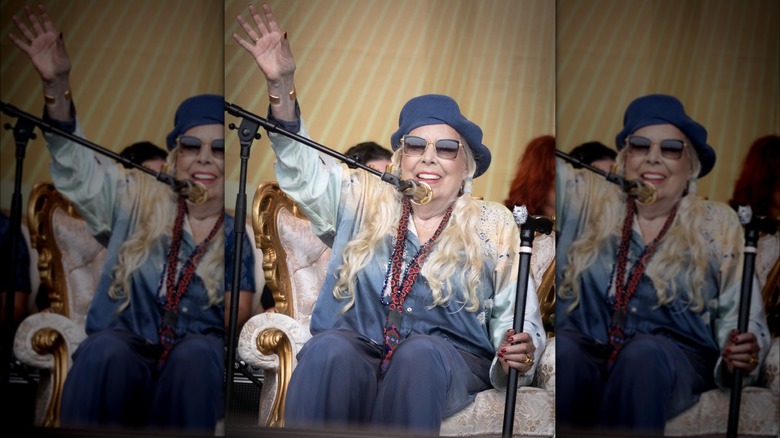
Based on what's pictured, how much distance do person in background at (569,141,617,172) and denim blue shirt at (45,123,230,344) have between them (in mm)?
1631

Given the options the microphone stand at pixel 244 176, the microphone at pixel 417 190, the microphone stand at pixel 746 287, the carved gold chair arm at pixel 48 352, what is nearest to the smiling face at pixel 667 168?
the microphone stand at pixel 746 287

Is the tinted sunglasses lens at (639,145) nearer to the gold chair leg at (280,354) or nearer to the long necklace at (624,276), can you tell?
the long necklace at (624,276)

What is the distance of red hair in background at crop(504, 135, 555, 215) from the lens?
457 centimetres

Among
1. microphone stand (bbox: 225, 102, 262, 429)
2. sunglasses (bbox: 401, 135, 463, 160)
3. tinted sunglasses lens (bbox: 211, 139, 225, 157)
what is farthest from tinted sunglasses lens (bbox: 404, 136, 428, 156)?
tinted sunglasses lens (bbox: 211, 139, 225, 157)

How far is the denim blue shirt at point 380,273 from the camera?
177 inches

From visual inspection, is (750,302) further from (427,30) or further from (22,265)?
(22,265)

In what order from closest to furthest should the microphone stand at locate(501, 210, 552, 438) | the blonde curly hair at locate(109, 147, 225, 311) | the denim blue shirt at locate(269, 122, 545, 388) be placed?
the microphone stand at locate(501, 210, 552, 438) < the denim blue shirt at locate(269, 122, 545, 388) < the blonde curly hair at locate(109, 147, 225, 311)

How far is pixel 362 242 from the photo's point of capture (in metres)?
4.55

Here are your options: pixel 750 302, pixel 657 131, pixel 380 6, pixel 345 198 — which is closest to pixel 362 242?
pixel 345 198

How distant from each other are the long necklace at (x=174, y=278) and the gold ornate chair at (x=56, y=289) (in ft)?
0.96

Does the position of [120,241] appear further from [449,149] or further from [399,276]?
[449,149]

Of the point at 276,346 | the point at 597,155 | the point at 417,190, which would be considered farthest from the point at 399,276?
the point at 597,155

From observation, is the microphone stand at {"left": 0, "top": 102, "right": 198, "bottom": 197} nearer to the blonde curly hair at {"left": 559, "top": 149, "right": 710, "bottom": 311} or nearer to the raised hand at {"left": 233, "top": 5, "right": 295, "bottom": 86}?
the raised hand at {"left": 233, "top": 5, "right": 295, "bottom": 86}

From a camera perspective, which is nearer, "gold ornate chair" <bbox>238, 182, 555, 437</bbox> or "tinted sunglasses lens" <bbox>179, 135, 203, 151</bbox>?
"gold ornate chair" <bbox>238, 182, 555, 437</bbox>
